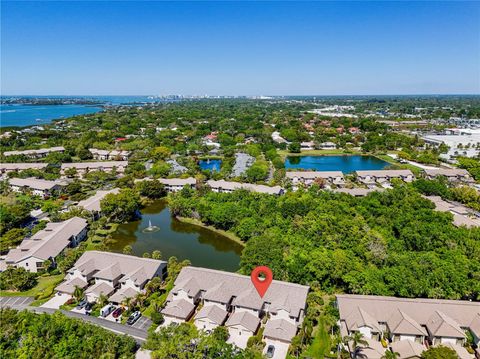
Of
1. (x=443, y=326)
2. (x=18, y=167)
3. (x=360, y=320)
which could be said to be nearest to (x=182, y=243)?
(x=360, y=320)

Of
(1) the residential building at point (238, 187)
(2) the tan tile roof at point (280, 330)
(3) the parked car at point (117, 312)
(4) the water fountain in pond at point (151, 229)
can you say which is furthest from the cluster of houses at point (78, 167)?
(2) the tan tile roof at point (280, 330)

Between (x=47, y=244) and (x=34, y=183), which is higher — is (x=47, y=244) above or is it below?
below

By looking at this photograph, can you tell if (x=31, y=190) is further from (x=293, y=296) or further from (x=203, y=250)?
(x=293, y=296)

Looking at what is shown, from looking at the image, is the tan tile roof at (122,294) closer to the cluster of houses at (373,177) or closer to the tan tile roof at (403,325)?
the tan tile roof at (403,325)

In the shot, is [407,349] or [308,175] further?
[308,175]

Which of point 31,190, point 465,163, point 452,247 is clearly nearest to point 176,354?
point 452,247

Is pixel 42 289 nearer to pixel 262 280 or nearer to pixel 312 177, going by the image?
pixel 262 280
